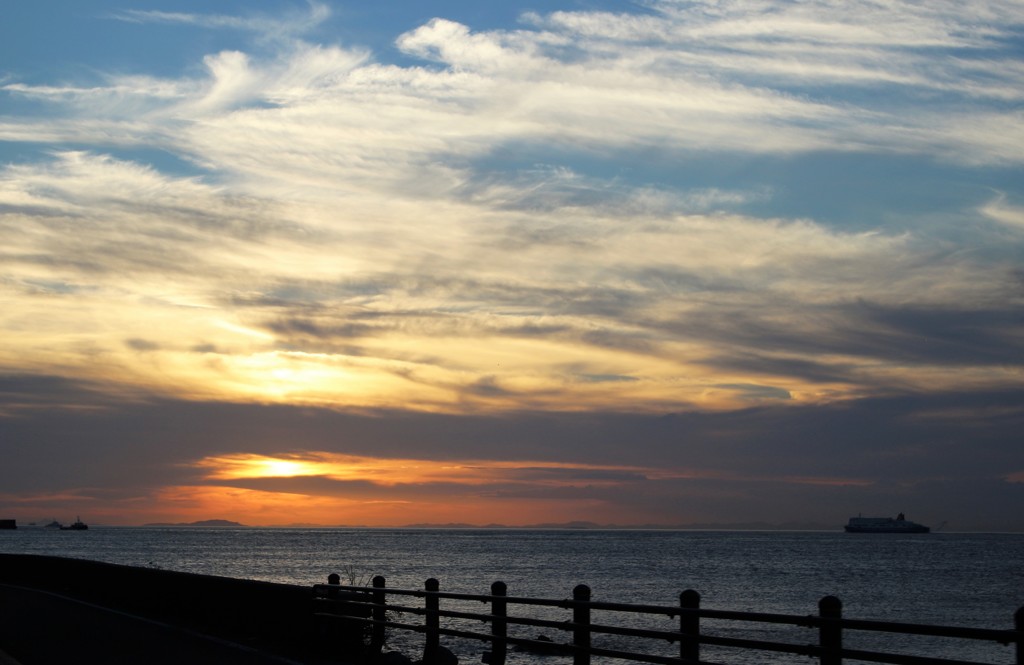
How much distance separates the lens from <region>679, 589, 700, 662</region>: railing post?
11500 millimetres

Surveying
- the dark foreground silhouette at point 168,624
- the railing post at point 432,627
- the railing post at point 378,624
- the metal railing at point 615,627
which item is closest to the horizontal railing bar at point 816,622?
the metal railing at point 615,627

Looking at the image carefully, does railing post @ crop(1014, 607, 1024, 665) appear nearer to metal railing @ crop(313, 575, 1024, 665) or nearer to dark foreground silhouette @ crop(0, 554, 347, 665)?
metal railing @ crop(313, 575, 1024, 665)

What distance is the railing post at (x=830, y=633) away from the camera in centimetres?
1002

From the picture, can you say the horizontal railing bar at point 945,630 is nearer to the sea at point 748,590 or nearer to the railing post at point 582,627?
the railing post at point 582,627

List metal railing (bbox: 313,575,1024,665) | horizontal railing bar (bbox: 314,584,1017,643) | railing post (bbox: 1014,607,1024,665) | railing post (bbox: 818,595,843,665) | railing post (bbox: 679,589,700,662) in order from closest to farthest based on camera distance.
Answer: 1. railing post (bbox: 1014,607,1024,665)
2. horizontal railing bar (bbox: 314,584,1017,643)
3. metal railing (bbox: 313,575,1024,665)
4. railing post (bbox: 818,595,843,665)
5. railing post (bbox: 679,589,700,662)

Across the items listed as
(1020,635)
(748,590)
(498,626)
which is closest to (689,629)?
(1020,635)

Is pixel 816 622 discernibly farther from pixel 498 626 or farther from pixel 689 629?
pixel 498 626

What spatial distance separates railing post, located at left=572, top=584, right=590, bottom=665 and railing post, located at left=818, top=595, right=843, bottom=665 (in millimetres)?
3485

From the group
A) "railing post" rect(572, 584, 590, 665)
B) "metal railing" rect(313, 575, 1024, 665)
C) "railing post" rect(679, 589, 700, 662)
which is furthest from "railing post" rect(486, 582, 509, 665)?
"railing post" rect(679, 589, 700, 662)

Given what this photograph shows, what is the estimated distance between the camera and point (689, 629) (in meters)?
11.6

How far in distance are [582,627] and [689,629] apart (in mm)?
Result: 1851

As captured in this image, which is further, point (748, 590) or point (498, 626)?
point (748, 590)

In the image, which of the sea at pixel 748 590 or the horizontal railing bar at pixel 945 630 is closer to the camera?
the horizontal railing bar at pixel 945 630

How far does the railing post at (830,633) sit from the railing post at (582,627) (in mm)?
3485
